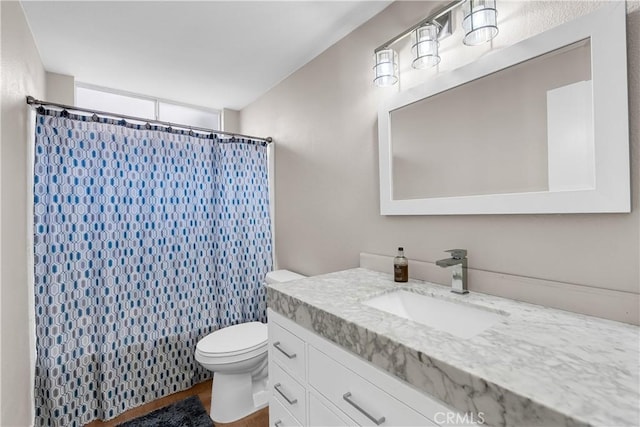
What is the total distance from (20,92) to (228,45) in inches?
45.3

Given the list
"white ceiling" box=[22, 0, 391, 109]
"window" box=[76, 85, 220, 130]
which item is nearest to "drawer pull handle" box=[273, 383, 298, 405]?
"white ceiling" box=[22, 0, 391, 109]

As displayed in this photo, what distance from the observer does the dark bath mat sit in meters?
1.78

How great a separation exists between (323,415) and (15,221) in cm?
168

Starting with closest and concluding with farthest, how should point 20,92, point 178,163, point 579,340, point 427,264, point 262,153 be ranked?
1. point 579,340
2. point 427,264
3. point 20,92
4. point 178,163
5. point 262,153

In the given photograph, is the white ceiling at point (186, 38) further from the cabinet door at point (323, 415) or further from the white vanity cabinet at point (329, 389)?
the cabinet door at point (323, 415)

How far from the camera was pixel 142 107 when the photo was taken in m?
2.72

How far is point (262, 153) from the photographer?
2.58 metres

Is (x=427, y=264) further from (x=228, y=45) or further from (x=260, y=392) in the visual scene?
(x=228, y=45)

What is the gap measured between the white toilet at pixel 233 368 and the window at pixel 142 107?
2.11 m

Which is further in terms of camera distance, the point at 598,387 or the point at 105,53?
the point at 105,53

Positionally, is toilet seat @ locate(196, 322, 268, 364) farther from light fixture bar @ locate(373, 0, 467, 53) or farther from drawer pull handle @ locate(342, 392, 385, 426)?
light fixture bar @ locate(373, 0, 467, 53)

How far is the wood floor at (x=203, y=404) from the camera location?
1774 mm

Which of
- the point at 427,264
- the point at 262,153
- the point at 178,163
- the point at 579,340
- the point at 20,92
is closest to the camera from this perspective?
the point at 579,340

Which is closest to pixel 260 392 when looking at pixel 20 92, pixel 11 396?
pixel 11 396
